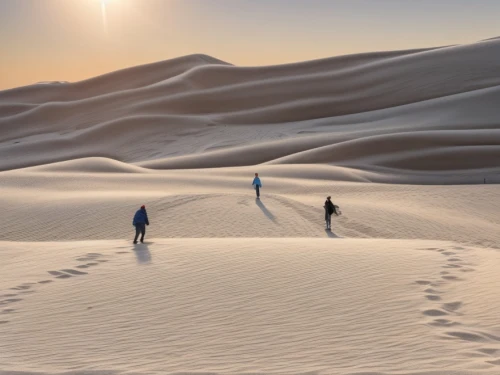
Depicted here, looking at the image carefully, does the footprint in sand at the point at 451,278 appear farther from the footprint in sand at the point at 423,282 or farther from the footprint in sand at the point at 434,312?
the footprint in sand at the point at 434,312

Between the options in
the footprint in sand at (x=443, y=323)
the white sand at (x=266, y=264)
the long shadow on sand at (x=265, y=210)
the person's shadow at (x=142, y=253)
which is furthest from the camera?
the long shadow on sand at (x=265, y=210)

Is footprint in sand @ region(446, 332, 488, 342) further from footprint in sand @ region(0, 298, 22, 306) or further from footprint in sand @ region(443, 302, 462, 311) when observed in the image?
footprint in sand @ region(0, 298, 22, 306)

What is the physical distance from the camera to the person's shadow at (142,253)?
1232 centimetres

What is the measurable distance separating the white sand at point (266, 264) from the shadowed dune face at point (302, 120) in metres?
0.29

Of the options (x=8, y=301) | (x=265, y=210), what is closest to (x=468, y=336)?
(x=8, y=301)

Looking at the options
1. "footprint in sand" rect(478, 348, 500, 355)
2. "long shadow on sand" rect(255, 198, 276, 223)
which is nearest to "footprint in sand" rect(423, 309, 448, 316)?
"footprint in sand" rect(478, 348, 500, 355)

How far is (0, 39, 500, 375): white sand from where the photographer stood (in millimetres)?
7578

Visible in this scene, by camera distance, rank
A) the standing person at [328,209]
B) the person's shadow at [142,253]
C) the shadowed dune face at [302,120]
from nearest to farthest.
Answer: the person's shadow at [142,253], the standing person at [328,209], the shadowed dune face at [302,120]

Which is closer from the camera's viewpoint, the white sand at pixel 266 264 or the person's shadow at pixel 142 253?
the white sand at pixel 266 264

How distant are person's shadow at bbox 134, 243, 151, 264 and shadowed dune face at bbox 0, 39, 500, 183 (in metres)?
18.3

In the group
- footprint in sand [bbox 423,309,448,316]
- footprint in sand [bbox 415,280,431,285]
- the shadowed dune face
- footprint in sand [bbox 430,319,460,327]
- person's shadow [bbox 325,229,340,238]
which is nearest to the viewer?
footprint in sand [bbox 430,319,460,327]

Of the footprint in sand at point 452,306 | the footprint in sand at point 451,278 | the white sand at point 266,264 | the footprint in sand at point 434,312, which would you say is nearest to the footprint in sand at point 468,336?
the white sand at point 266,264

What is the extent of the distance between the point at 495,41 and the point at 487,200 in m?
57.3

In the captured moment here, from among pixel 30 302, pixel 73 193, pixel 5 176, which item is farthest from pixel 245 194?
pixel 30 302
